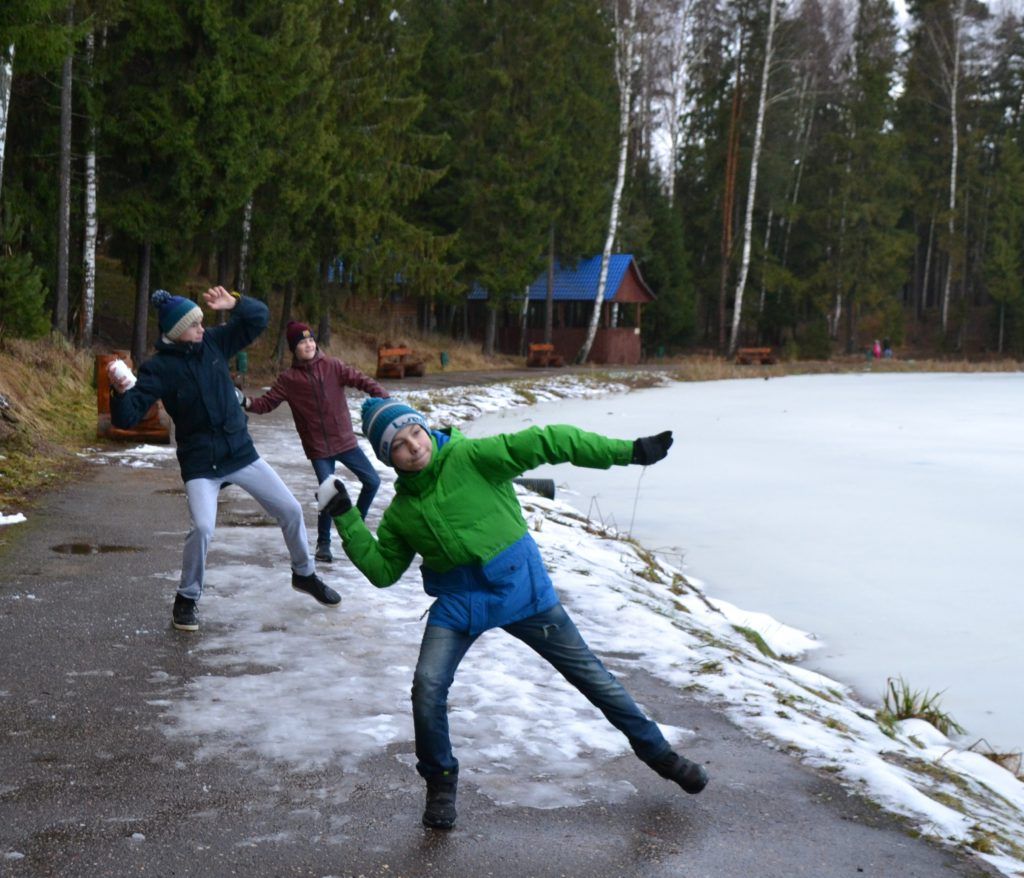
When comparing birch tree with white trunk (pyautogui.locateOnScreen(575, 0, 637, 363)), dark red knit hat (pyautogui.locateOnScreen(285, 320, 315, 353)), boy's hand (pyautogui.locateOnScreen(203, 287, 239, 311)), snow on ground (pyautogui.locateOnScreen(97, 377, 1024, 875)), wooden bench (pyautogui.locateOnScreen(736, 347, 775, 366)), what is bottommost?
snow on ground (pyautogui.locateOnScreen(97, 377, 1024, 875))

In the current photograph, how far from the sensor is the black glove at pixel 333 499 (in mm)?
4406

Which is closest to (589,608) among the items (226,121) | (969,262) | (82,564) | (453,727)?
(453,727)

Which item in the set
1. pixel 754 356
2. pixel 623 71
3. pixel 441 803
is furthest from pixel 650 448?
pixel 754 356

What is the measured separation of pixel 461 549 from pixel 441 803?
0.89 m

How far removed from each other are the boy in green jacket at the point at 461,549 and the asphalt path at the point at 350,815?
221mm

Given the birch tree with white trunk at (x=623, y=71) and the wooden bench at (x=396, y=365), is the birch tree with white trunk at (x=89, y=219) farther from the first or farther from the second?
the birch tree with white trunk at (x=623, y=71)

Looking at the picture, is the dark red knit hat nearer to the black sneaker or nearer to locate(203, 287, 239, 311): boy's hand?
locate(203, 287, 239, 311): boy's hand

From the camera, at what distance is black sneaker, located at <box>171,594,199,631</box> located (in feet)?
21.9

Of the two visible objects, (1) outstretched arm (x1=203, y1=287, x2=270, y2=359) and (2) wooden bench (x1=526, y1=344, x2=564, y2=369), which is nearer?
(1) outstretched arm (x1=203, y1=287, x2=270, y2=359)

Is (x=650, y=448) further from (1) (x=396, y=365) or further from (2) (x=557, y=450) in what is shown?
(1) (x=396, y=365)

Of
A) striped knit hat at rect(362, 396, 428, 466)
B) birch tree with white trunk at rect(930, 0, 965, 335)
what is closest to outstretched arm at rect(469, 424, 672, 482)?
striped knit hat at rect(362, 396, 428, 466)

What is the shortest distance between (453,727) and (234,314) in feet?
8.81

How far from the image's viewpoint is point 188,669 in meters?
6.04

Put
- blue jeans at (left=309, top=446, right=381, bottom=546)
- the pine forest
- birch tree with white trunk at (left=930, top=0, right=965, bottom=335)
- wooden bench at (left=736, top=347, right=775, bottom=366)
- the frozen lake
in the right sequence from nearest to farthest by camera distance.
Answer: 1. the frozen lake
2. blue jeans at (left=309, top=446, right=381, bottom=546)
3. the pine forest
4. wooden bench at (left=736, top=347, right=775, bottom=366)
5. birch tree with white trunk at (left=930, top=0, right=965, bottom=335)
